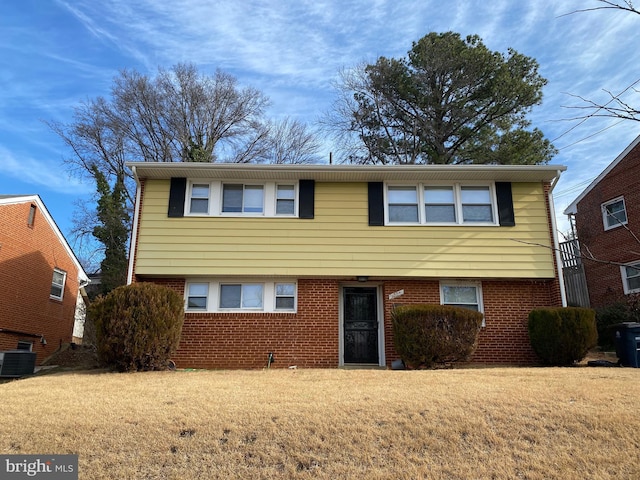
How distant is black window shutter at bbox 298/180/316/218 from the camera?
40.0 feet

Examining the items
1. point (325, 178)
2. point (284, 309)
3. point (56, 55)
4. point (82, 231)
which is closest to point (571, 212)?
point (325, 178)

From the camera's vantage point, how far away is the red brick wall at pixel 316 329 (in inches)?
452

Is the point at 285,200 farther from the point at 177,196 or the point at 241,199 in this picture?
the point at 177,196

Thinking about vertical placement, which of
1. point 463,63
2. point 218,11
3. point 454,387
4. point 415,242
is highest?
point 463,63

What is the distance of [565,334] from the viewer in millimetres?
10516

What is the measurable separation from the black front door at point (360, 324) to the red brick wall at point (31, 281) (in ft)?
35.9

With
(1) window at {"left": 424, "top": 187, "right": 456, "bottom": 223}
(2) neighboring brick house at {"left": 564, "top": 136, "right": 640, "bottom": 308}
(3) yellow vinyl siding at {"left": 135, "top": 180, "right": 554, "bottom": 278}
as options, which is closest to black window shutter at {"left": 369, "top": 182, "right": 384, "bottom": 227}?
(3) yellow vinyl siding at {"left": 135, "top": 180, "right": 554, "bottom": 278}

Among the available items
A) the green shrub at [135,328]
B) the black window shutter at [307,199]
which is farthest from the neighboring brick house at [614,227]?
the green shrub at [135,328]

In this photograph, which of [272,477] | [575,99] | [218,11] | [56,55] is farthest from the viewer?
[56,55]

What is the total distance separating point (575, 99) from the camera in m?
3.11

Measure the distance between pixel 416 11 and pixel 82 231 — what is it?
2037 centimetres

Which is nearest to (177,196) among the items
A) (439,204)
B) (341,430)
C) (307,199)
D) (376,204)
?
(307,199)

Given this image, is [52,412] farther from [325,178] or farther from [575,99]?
[325,178]

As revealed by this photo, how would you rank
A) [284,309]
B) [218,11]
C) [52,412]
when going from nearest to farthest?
[52,412] < [218,11] < [284,309]
